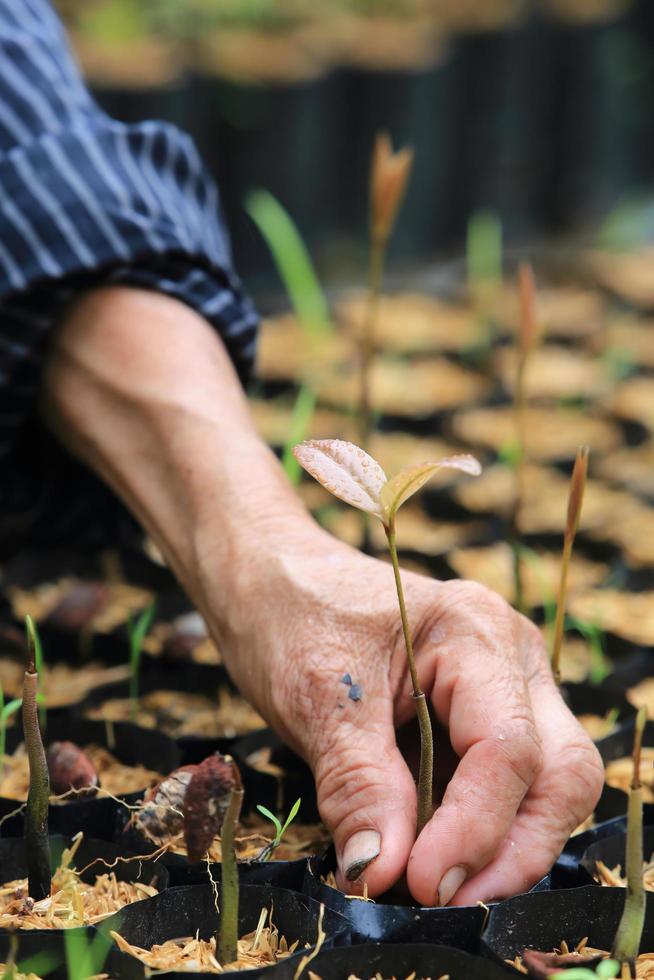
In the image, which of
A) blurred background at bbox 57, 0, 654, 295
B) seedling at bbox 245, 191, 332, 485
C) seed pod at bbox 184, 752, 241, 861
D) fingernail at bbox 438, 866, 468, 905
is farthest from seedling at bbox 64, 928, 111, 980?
blurred background at bbox 57, 0, 654, 295

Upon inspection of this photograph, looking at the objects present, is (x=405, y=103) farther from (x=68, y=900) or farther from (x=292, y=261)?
(x=68, y=900)

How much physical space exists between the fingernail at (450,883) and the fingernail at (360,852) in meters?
0.05

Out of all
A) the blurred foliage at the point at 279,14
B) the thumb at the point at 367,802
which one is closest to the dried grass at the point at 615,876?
the thumb at the point at 367,802

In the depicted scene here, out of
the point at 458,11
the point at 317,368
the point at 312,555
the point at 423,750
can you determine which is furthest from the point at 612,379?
the point at 458,11

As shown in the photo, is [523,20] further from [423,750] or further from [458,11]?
[423,750]

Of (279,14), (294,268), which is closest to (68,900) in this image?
(294,268)

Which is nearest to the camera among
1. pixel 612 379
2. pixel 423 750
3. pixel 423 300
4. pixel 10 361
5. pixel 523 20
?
pixel 423 750

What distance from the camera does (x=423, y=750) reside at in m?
0.91

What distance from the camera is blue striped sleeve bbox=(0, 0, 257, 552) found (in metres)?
1.41

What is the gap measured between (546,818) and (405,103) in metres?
2.84

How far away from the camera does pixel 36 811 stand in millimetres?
967

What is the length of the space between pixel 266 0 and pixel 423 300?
1406 mm

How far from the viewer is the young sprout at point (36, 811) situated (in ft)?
3.03

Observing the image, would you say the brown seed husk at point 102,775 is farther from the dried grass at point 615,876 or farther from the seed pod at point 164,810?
the dried grass at point 615,876
